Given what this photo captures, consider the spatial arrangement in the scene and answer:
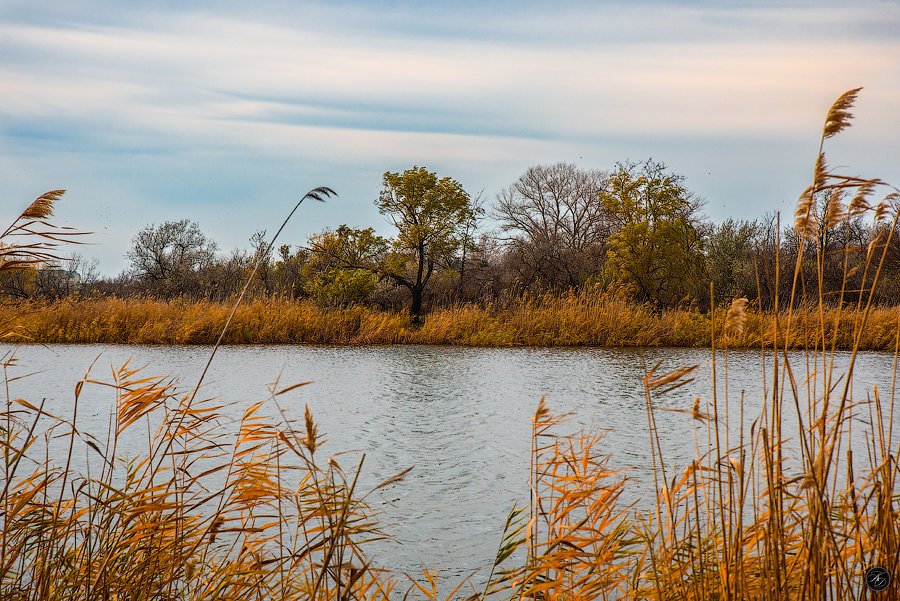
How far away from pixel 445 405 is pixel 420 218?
13.0 m

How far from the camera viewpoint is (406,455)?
219 inches

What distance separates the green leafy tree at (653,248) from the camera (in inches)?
722

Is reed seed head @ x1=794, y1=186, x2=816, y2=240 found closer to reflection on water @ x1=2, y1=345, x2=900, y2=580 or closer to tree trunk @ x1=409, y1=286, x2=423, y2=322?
reflection on water @ x1=2, y1=345, x2=900, y2=580

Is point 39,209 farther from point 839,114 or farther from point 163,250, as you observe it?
point 163,250

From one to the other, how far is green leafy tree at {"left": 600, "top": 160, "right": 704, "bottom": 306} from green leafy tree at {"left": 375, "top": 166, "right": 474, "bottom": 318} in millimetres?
4372

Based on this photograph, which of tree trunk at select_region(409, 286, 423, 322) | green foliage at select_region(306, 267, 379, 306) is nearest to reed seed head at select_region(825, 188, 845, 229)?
green foliage at select_region(306, 267, 379, 306)

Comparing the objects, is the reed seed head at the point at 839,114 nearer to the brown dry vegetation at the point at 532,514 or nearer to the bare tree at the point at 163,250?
the brown dry vegetation at the point at 532,514

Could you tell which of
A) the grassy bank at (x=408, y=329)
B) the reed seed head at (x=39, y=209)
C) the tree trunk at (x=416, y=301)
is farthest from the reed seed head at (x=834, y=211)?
the tree trunk at (x=416, y=301)

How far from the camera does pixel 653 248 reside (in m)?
18.5

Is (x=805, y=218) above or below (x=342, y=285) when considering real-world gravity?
below

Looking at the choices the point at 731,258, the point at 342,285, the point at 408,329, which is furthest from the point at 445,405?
the point at 731,258

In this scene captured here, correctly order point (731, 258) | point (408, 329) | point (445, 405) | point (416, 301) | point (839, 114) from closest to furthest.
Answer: point (839, 114) → point (445, 405) → point (408, 329) → point (416, 301) → point (731, 258)

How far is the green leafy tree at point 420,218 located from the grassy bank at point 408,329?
130 inches

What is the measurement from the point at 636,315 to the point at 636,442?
10500 mm
